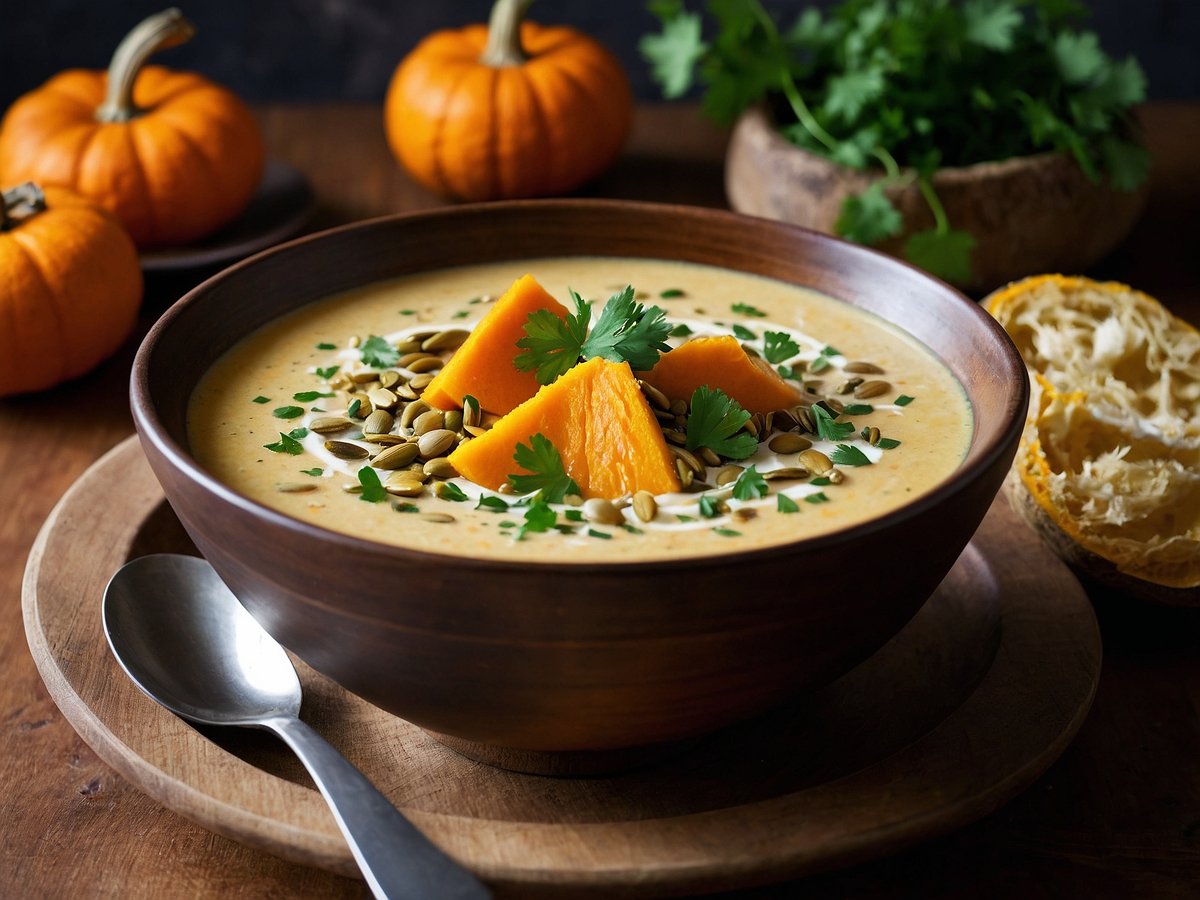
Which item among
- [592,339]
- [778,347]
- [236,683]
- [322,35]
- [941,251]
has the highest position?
[592,339]

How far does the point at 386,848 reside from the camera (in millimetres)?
1452

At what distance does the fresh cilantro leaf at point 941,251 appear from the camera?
10.1 ft

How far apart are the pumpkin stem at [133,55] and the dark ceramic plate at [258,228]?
0.39m

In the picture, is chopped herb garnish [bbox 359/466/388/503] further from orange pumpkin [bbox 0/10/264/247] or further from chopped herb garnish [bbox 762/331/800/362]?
orange pumpkin [bbox 0/10/264/247]

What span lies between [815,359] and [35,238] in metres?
1.75

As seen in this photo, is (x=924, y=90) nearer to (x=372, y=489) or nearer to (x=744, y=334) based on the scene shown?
(x=744, y=334)

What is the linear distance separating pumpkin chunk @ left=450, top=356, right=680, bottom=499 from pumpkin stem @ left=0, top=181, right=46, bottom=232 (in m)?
1.72

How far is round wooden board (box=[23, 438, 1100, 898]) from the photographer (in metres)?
1.50

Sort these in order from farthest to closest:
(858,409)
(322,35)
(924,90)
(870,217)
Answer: (322,35) < (924,90) < (870,217) < (858,409)

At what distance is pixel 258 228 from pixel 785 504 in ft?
7.51

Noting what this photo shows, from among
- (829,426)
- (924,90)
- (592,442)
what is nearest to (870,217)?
(924,90)

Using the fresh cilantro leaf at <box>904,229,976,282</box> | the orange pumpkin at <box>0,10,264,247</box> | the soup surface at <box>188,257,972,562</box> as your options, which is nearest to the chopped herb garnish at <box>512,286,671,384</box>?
the soup surface at <box>188,257,972,562</box>

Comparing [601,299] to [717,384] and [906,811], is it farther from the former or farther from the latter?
[906,811]

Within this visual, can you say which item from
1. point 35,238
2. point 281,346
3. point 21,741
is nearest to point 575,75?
point 35,238
